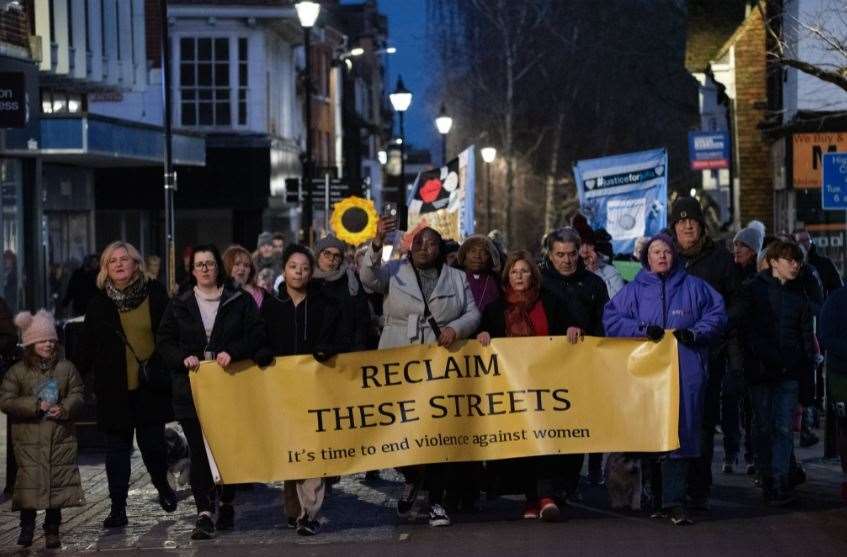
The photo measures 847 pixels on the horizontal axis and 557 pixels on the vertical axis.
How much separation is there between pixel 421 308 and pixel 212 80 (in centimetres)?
3727

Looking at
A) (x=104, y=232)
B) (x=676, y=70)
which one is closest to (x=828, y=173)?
(x=104, y=232)

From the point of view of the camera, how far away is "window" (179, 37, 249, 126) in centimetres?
4834

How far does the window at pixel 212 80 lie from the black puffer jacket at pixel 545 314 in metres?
37.0

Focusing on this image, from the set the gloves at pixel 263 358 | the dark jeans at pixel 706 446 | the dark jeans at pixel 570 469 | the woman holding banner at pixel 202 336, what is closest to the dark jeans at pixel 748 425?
the dark jeans at pixel 706 446

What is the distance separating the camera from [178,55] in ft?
159

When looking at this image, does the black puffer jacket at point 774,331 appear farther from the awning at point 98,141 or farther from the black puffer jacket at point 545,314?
the awning at point 98,141

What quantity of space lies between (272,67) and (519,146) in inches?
854

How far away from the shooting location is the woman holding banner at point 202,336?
11.6 metres

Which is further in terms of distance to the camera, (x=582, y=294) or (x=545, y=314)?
(x=582, y=294)

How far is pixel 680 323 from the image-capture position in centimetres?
1174

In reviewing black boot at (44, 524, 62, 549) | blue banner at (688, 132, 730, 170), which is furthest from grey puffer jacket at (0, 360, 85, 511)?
blue banner at (688, 132, 730, 170)

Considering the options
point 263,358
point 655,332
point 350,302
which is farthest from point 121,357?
point 655,332

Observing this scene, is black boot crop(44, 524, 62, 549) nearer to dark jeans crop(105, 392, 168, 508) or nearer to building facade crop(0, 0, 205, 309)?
dark jeans crop(105, 392, 168, 508)

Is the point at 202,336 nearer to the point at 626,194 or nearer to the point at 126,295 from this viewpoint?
the point at 126,295
